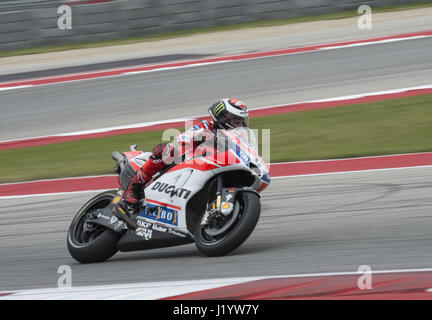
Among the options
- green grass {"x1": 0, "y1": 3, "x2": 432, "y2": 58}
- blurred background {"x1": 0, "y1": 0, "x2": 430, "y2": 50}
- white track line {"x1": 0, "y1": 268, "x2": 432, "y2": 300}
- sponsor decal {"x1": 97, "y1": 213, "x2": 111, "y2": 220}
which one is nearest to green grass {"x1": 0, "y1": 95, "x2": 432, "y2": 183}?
sponsor decal {"x1": 97, "y1": 213, "x2": 111, "y2": 220}

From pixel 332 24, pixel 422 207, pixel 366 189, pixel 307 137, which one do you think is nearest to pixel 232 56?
pixel 332 24

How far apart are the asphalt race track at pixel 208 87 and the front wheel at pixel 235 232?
774 centimetres

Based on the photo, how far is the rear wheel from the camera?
22.5 ft

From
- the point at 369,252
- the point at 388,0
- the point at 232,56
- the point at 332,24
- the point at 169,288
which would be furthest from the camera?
the point at 388,0

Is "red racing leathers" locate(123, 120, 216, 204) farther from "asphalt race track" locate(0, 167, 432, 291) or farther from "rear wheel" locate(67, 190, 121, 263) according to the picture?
"asphalt race track" locate(0, 167, 432, 291)

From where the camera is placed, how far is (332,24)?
19.9 metres

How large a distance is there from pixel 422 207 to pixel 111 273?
321cm

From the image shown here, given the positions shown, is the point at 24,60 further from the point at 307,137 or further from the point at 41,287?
the point at 41,287

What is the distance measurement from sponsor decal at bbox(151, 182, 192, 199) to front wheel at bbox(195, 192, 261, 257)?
316mm

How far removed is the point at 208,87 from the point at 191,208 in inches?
371

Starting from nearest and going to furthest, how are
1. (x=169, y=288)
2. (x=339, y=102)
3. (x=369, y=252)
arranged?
(x=169, y=288), (x=369, y=252), (x=339, y=102)

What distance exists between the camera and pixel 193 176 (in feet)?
21.0

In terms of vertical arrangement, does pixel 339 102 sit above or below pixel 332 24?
below

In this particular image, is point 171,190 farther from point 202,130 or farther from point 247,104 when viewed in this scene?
point 247,104
